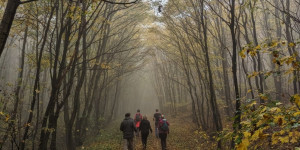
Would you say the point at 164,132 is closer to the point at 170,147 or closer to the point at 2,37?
the point at 170,147

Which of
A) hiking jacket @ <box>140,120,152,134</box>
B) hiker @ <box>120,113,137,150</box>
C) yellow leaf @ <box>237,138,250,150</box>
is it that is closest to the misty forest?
yellow leaf @ <box>237,138,250,150</box>

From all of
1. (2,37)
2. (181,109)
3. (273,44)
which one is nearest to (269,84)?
(181,109)

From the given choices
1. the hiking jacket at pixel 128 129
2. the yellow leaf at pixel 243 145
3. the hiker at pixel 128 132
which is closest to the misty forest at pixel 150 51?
the yellow leaf at pixel 243 145

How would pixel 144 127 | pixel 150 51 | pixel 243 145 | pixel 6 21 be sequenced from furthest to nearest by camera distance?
pixel 150 51
pixel 144 127
pixel 6 21
pixel 243 145

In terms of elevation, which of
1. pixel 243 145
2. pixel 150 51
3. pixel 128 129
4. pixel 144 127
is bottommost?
pixel 144 127

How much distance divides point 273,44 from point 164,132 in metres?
6.97

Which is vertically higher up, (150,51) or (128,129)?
(150,51)

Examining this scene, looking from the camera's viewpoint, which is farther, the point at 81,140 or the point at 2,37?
the point at 81,140

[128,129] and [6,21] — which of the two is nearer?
[6,21]

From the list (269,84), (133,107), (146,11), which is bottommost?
(133,107)

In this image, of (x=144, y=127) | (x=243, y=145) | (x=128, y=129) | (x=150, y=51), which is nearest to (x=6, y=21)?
(x=243, y=145)

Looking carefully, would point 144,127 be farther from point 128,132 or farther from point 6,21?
point 6,21

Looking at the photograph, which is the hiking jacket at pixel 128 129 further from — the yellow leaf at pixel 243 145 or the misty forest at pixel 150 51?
the yellow leaf at pixel 243 145

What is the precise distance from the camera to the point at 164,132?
8.53 meters
